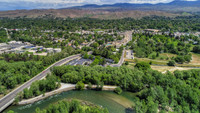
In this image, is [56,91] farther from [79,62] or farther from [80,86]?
[79,62]

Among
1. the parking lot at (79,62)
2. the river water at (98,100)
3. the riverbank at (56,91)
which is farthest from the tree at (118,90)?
the parking lot at (79,62)

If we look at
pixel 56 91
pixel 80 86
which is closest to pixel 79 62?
pixel 80 86

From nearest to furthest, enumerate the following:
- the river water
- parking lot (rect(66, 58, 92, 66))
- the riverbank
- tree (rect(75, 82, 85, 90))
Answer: the river water → the riverbank → tree (rect(75, 82, 85, 90)) → parking lot (rect(66, 58, 92, 66))

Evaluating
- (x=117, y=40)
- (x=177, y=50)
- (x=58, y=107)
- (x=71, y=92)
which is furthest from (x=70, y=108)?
(x=117, y=40)

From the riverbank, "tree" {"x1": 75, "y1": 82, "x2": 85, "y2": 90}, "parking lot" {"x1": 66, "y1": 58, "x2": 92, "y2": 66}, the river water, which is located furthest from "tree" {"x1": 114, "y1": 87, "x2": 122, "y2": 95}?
"parking lot" {"x1": 66, "y1": 58, "x2": 92, "y2": 66}

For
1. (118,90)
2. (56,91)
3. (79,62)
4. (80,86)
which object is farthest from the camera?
(79,62)

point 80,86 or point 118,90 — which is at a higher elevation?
point 80,86

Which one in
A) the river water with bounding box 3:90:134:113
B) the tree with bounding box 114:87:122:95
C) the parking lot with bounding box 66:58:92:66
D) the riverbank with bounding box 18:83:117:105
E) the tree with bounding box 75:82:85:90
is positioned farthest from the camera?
the parking lot with bounding box 66:58:92:66

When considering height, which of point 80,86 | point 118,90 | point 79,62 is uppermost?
point 79,62

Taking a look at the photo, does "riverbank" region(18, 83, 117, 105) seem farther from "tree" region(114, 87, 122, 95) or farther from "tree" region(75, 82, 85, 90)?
"tree" region(114, 87, 122, 95)
